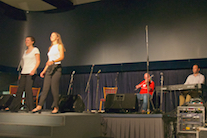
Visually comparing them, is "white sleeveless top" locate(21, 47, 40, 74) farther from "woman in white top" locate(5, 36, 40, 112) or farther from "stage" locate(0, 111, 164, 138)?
"stage" locate(0, 111, 164, 138)

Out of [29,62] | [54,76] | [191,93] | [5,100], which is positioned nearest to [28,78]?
[29,62]

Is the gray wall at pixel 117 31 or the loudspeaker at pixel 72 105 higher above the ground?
the gray wall at pixel 117 31

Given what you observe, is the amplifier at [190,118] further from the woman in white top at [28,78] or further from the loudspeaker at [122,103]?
the woman in white top at [28,78]

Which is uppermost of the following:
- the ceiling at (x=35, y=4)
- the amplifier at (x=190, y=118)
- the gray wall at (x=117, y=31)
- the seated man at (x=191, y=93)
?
the ceiling at (x=35, y=4)

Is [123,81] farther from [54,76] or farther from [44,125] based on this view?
[44,125]

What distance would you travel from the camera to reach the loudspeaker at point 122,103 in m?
4.58

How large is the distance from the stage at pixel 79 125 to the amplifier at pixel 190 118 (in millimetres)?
1048

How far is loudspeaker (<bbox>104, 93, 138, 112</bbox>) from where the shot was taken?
4582mm

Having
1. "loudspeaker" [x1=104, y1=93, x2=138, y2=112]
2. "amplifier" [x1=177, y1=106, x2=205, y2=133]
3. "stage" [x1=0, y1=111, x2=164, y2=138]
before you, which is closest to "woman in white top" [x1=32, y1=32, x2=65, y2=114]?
"stage" [x1=0, y1=111, x2=164, y2=138]

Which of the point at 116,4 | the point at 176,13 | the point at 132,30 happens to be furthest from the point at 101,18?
the point at 176,13

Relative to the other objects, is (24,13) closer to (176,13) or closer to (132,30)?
(132,30)

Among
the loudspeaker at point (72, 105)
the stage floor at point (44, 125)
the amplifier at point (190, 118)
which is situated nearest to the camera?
the stage floor at point (44, 125)

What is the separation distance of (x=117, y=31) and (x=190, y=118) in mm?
3319

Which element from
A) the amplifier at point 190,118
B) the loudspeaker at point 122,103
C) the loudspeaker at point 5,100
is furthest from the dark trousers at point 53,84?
the loudspeaker at point 5,100
